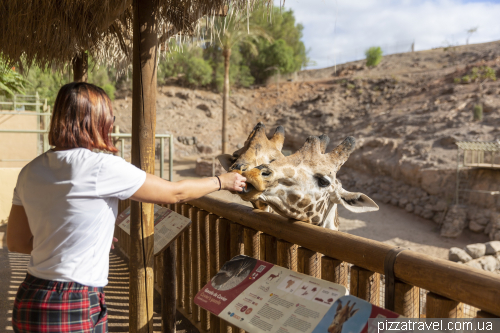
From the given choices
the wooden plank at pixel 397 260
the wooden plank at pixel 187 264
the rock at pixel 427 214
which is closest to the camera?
the wooden plank at pixel 397 260

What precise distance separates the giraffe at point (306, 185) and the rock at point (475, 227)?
1353cm

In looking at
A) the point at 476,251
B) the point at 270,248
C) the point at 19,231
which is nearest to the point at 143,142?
the point at 19,231

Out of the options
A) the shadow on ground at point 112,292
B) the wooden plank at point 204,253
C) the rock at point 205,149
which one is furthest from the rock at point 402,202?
the wooden plank at point 204,253

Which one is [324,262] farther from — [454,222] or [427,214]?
[427,214]

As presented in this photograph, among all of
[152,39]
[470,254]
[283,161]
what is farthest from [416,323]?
[470,254]

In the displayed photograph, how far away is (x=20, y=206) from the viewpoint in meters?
1.90

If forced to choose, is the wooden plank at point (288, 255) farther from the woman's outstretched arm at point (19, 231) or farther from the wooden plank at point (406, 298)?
the woman's outstretched arm at point (19, 231)

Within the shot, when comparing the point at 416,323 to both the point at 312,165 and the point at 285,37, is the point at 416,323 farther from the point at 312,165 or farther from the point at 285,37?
the point at 285,37

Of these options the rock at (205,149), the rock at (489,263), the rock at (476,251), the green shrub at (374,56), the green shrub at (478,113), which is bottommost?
the rock at (489,263)

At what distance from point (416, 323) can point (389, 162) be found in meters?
18.2

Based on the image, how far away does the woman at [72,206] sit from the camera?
5.60ft

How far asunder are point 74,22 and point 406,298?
11.4 feet

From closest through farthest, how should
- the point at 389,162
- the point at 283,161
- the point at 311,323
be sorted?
the point at 311,323 → the point at 283,161 → the point at 389,162

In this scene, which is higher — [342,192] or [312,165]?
[312,165]
